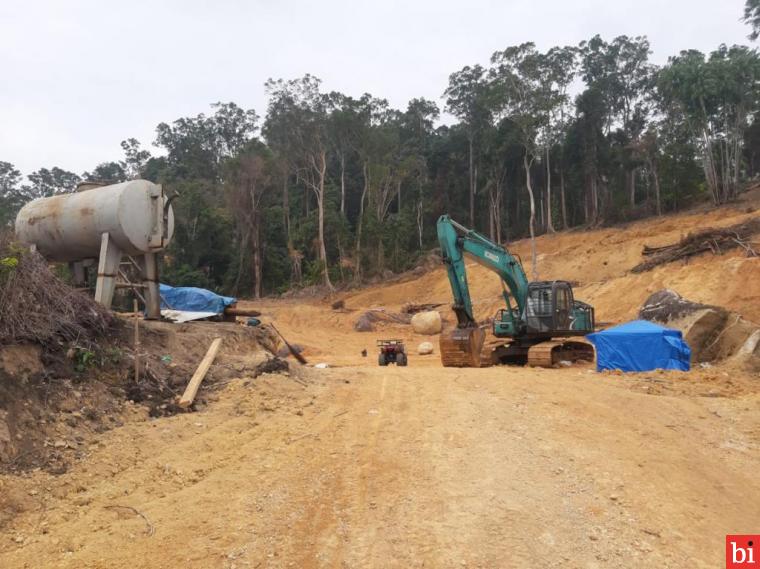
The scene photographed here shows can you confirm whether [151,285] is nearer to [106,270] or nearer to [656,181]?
[106,270]

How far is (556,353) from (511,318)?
1.57m

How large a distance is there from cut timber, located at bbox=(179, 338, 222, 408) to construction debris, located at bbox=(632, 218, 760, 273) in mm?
23540

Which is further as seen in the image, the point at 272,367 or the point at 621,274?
the point at 621,274

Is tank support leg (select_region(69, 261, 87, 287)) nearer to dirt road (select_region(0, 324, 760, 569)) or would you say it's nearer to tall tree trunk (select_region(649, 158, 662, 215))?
dirt road (select_region(0, 324, 760, 569))

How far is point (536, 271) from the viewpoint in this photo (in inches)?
1437

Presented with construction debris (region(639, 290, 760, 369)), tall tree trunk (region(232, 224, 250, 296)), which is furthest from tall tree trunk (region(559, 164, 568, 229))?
construction debris (region(639, 290, 760, 369))

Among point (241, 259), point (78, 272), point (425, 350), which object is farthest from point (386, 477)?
point (241, 259)

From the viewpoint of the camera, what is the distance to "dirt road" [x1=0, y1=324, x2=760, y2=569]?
4.61 meters

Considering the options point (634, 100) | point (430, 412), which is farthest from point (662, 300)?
point (634, 100)

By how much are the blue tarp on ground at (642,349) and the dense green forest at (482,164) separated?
23.5m

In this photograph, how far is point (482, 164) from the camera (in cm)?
5125

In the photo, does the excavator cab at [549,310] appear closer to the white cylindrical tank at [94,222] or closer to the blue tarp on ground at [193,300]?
the blue tarp on ground at [193,300]

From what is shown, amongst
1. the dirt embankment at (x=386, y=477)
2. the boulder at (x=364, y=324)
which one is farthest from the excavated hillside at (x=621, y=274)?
the dirt embankment at (x=386, y=477)

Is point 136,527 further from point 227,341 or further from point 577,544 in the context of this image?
point 227,341
